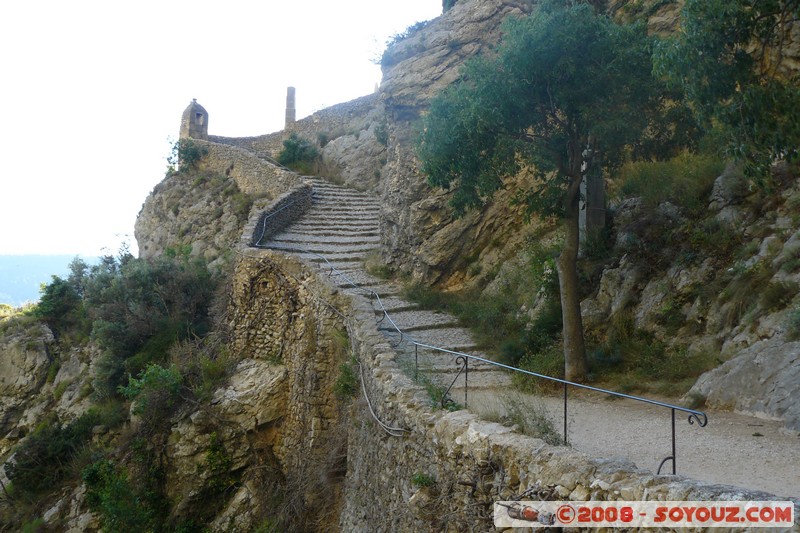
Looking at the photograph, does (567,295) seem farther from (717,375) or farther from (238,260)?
(238,260)

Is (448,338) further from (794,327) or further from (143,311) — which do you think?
(143,311)

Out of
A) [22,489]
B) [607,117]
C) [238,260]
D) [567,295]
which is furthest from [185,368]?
[607,117]

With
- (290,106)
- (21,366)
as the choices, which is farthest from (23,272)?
(21,366)

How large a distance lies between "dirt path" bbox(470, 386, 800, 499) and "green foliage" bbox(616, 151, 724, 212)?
187 inches

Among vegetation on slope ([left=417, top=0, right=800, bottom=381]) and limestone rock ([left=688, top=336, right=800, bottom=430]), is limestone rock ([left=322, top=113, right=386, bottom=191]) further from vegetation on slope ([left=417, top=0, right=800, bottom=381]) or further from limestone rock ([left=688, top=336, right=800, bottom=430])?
limestone rock ([left=688, top=336, right=800, bottom=430])

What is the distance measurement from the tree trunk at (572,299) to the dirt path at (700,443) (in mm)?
1495

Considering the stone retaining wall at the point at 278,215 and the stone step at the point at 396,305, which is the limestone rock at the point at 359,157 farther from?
the stone step at the point at 396,305

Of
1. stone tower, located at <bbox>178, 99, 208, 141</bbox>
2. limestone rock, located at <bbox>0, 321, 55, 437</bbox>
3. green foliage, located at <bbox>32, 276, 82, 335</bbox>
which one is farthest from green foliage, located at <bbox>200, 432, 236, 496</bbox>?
stone tower, located at <bbox>178, 99, 208, 141</bbox>

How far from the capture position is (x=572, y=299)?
9.87 m

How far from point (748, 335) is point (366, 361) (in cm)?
518

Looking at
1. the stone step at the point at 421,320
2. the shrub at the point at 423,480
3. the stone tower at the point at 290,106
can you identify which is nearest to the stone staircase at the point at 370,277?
the stone step at the point at 421,320

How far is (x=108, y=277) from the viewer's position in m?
18.5

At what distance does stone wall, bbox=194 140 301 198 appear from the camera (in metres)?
24.7

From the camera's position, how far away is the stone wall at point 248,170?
80.9ft
